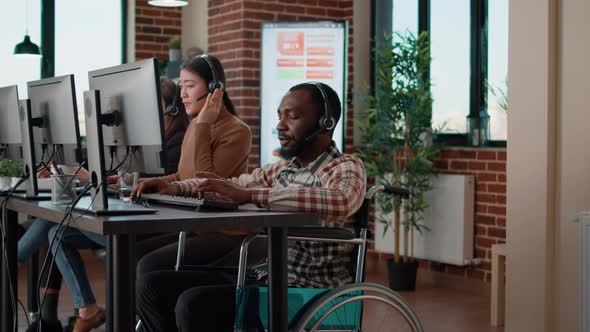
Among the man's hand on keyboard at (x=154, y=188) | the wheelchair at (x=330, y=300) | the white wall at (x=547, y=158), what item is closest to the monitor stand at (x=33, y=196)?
the man's hand on keyboard at (x=154, y=188)

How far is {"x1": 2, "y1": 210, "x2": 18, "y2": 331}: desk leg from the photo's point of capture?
10.9 ft

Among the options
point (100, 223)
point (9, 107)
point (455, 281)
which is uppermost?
point (9, 107)

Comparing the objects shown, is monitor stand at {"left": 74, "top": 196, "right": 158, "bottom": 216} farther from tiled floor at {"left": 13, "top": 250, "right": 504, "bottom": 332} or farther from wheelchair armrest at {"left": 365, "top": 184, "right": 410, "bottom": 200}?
tiled floor at {"left": 13, "top": 250, "right": 504, "bottom": 332}

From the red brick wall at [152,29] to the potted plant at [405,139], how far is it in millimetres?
2354

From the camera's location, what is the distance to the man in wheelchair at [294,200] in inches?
104

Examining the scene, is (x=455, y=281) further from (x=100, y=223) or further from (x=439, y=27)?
(x=100, y=223)

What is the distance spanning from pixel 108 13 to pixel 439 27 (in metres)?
3.03

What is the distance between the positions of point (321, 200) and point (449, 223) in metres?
3.59

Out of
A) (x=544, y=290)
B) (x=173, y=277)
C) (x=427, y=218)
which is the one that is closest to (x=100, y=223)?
(x=173, y=277)

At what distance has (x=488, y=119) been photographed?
20.0 ft

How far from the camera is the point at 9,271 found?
3301 mm

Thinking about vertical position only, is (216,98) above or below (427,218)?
above

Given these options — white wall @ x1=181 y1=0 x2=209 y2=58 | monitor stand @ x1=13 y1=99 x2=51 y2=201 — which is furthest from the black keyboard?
white wall @ x1=181 y1=0 x2=209 y2=58

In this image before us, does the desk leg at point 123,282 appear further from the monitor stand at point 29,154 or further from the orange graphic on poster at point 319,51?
the orange graphic on poster at point 319,51
